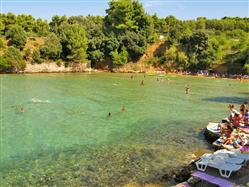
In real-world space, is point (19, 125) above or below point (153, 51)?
below

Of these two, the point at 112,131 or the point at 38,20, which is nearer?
the point at 112,131

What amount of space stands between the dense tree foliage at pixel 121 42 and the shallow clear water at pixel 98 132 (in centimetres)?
3168

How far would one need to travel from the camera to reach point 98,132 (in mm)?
28625

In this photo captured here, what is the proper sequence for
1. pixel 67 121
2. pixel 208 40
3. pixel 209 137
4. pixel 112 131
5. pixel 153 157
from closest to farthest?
pixel 153 157 → pixel 209 137 → pixel 112 131 → pixel 67 121 → pixel 208 40

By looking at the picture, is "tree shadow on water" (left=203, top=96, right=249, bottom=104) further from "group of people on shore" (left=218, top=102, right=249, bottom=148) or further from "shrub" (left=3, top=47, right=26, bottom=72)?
"shrub" (left=3, top=47, right=26, bottom=72)

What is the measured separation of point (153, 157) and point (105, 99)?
2413cm

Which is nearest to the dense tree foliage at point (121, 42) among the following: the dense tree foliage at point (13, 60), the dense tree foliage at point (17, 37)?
the dense tree foliage at point (17, 37)

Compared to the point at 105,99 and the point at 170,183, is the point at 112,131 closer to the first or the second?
the point at 170,183

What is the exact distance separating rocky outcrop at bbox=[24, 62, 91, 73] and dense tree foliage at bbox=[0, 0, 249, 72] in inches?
52.5

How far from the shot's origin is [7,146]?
24469mm

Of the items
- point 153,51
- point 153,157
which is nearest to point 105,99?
point 153,157

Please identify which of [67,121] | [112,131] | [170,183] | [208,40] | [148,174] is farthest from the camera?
[208,40]

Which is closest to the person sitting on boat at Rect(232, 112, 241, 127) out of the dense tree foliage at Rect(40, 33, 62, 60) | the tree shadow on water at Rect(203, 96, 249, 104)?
the tree shadow on water at Rect(203, 96, 249, 104)

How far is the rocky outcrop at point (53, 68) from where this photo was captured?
8156cm
